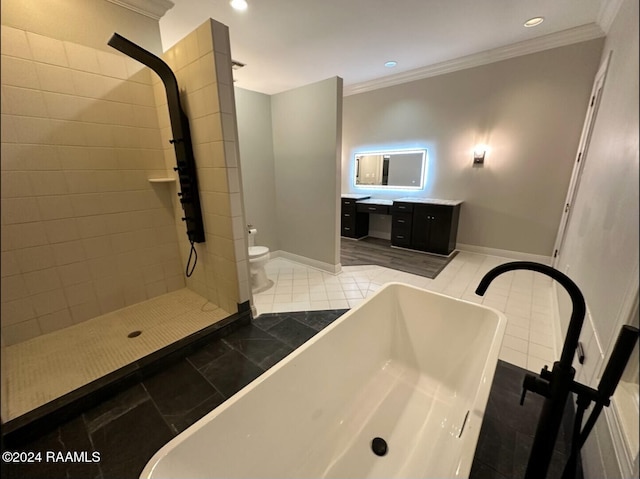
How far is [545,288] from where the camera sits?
2.92 metres

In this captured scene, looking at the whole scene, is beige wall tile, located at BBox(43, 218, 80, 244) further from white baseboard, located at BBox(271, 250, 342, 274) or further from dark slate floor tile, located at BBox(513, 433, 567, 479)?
dark slate floor tile, located at BBox(513, 433, 567, 479)

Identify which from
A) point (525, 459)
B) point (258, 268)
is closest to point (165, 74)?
point (258, 268)

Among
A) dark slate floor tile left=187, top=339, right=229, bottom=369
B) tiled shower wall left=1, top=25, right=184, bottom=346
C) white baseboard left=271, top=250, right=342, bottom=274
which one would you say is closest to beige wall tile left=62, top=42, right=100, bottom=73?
tiled shower wall left=1, top=25, right=184, bottom=346

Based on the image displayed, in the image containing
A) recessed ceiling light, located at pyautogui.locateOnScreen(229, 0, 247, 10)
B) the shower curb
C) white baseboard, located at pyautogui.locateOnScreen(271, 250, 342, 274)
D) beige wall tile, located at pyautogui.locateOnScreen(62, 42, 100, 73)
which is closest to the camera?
the shower curb

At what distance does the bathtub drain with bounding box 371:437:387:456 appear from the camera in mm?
1228

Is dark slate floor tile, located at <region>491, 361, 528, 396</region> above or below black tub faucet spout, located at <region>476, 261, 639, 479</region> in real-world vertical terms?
below

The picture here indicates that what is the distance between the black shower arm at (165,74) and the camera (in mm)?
1692

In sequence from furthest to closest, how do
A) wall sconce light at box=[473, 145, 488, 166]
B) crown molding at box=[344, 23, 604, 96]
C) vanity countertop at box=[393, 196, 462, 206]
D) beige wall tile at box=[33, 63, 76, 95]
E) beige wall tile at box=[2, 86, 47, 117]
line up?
vanity countertop at box=[393, 196, 462, 206], wall sconce light at box=[473, 145, 488, 166], crown molding at box=[344, 23, 604, 96], beige wall tile at box=[33, 63, 76, 95], beige wall tile at box=[2, 86, 47, 117]

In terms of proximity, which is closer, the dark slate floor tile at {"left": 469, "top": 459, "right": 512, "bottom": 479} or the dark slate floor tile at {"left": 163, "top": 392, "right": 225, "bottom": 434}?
the dark slate floor tile at {"left": 469, "top": 459, "right": 512, "bottom": 479}

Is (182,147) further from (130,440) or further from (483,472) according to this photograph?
(483,472)

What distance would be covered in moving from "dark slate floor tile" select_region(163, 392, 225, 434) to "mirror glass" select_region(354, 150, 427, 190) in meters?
4.20

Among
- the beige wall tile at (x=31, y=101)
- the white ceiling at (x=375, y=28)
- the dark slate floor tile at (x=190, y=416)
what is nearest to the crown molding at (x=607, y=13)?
the white ceiling at (x=375, y=28)

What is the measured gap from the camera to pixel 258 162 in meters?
3.56

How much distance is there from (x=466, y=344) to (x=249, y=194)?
301cm
